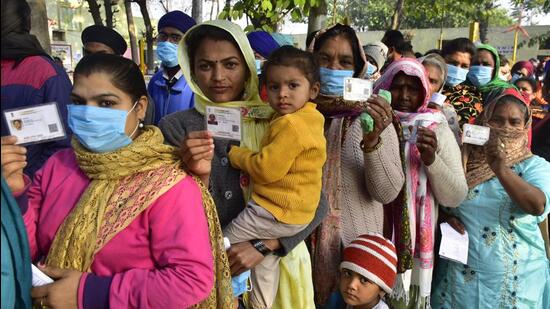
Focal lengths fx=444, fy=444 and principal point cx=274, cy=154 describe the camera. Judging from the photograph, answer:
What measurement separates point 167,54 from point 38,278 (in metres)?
3.03

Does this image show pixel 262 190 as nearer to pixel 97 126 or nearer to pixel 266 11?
pixel 97 126

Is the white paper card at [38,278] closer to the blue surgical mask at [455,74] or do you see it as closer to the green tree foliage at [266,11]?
the green tree foliage at [266,11]

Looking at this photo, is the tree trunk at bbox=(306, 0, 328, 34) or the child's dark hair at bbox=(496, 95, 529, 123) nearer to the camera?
the child's dark hair at bbox=(496, 95, 529, 123)

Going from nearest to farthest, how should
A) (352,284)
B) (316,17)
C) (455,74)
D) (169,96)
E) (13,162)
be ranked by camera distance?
(13,162) < (352,284) < (169,96) < (455,74) < (316,17)

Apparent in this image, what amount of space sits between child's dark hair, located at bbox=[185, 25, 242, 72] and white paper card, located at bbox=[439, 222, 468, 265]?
1.71m

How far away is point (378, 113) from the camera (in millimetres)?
2152

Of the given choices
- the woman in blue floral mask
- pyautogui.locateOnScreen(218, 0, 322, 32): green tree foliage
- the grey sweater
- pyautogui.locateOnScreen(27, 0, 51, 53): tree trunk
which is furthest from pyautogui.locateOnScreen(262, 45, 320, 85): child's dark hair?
pyautogui.locateOnScreen(27, 0, 51, 53): tree trunk

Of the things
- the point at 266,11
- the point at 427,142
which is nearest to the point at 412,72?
the point at 427,142

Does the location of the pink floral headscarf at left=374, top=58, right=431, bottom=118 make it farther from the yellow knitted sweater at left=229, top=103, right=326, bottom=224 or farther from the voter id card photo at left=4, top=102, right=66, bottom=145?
the voter id card photo at left=4, top=102, right=66, bottom=145

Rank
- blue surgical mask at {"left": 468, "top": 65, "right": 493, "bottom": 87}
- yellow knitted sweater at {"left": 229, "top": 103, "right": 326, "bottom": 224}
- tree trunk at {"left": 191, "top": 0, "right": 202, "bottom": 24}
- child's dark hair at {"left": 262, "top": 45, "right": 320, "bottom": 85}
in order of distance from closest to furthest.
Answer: yellow knitted sweater at {"left": 229, "top": 103, "right": 326, "bottom": 224} < child's dark hair at {"left": 262, "top": 45, "right": 320, "bottom": 85} < blue surgical mask at {"left": 468, "top": 65, "right": 493, "bottom": 87} < tree trunk at {"left": 191, "top": 0, "right": 202, "bottom": 24}

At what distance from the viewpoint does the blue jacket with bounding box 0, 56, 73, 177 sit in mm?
2238

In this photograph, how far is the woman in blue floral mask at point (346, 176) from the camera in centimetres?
225

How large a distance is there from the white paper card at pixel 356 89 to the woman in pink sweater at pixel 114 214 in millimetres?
878

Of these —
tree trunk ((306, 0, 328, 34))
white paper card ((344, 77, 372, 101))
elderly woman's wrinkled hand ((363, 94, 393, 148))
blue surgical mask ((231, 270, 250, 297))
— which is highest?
tree trunk ((306, 0, 328, 34))
